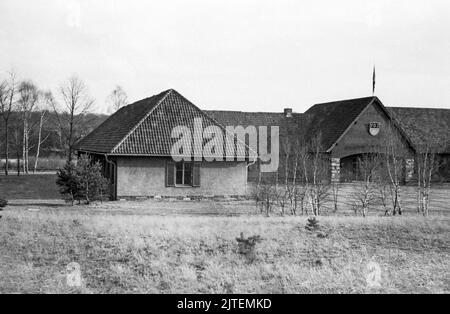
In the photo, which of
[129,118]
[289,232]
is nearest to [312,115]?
[129,118]

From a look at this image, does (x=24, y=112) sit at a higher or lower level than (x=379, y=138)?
higher

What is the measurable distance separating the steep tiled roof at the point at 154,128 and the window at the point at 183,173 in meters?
0.90

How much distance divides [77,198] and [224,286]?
13.5 meters

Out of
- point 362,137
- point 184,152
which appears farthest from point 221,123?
point 184,152

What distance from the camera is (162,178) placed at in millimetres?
24406

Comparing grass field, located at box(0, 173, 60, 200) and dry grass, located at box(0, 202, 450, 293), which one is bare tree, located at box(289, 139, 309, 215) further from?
grass field, located at box(0, 173, 60, 200)

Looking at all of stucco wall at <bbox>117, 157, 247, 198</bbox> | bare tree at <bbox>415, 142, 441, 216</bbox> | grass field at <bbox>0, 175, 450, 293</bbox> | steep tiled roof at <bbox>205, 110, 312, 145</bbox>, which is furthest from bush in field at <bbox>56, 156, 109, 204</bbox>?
steep tiled roof at <bbox>205, 110, 312, 145</bbox>

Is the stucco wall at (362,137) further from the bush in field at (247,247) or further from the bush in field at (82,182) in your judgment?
the bush in field at (247,247)

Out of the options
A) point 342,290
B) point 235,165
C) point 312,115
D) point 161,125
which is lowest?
point 342,290

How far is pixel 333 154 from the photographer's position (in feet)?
118

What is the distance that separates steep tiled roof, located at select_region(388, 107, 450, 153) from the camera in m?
39.8

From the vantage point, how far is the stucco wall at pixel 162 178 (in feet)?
78.5

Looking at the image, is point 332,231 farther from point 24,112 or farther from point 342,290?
point 24,112

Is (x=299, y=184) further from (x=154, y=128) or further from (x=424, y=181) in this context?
(x=154, y=128)
